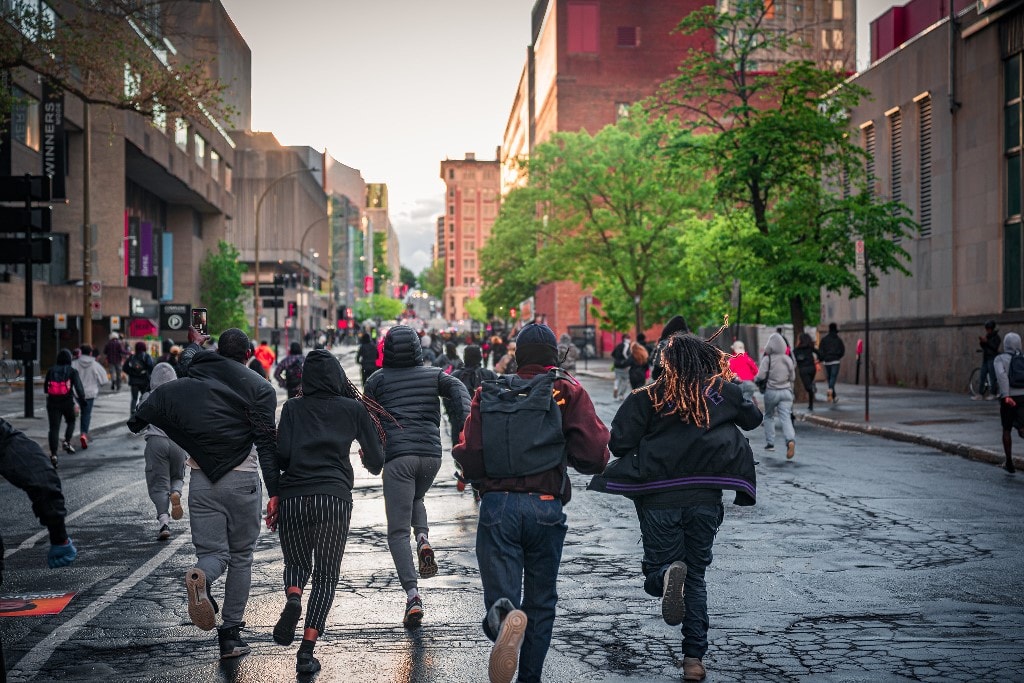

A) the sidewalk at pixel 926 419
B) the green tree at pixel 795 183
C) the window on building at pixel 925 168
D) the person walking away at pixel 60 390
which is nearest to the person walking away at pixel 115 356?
the green tree at pixel 795 183

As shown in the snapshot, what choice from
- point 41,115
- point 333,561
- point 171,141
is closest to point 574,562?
point 333,561

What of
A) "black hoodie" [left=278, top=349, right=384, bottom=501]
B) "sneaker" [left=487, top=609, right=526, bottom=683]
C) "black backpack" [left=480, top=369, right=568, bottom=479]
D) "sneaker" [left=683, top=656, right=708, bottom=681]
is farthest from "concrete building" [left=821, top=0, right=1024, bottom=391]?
"sneaker" [left=487, top=609, right=526, bottom=683]

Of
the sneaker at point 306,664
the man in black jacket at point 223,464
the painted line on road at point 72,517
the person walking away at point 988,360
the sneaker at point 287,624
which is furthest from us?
the person walking away at point 988,360

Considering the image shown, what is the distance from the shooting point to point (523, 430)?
17.4 ft

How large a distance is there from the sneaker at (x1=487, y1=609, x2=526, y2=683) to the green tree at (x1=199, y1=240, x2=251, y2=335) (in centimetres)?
6961

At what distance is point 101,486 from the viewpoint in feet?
47.1

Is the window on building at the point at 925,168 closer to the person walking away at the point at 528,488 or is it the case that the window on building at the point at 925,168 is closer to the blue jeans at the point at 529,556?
the person walking away at the point at 528,488

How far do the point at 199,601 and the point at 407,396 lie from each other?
2.02 meters

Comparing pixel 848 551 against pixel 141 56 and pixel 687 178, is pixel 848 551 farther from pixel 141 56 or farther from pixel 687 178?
pixel 687 178

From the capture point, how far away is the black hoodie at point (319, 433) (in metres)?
6.12

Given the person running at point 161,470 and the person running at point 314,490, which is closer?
the person running at point 314,490

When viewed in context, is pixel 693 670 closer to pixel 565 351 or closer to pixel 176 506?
pixel 565 351

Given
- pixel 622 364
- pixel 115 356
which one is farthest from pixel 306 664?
pixel 115 356

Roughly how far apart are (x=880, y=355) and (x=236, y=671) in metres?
33.3
